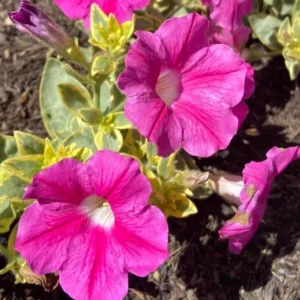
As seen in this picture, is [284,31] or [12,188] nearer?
[12,188]

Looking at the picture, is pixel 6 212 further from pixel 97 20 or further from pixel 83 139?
pixel 97 20

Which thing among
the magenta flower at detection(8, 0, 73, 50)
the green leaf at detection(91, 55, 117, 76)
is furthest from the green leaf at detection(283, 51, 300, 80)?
the magenta flower at detection(8, 0, 73, 50)

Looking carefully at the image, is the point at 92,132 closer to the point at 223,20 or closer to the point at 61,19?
the point at 223,20

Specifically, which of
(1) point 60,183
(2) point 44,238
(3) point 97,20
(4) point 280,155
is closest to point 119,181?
(1) point 60,183

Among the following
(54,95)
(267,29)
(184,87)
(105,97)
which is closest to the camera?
(184,87)

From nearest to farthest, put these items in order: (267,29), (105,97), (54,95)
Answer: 1. (105,97)
2. (54,95)
3. (267,29)

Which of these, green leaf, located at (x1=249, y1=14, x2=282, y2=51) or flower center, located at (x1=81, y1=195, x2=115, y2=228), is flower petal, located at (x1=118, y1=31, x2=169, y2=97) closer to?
flower center, located at (x1=81, y1=195, x2=115, y2=228)

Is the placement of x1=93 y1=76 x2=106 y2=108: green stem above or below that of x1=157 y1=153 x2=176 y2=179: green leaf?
above
